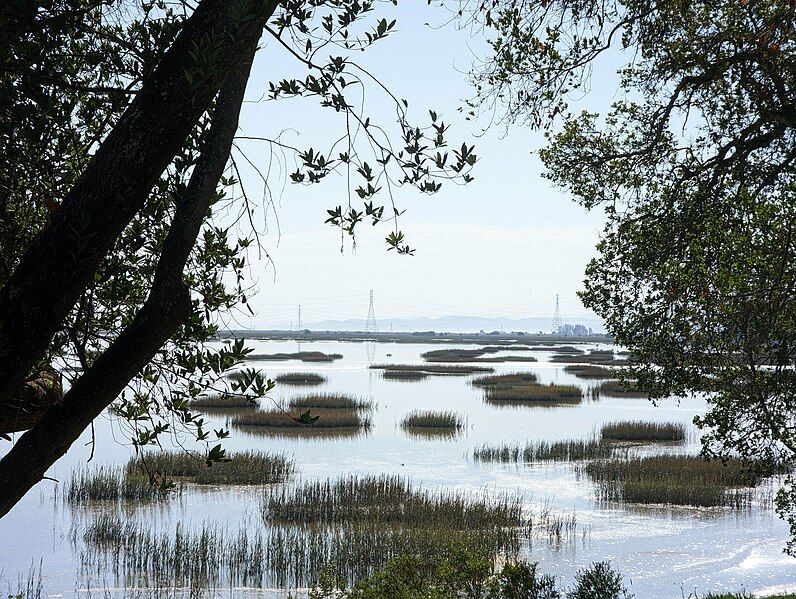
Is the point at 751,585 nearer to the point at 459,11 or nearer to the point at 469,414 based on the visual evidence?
the point at 459,11

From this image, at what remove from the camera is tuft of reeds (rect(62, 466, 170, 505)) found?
25.9m

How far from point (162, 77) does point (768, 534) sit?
2454cm

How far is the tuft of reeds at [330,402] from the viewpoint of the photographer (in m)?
49.6

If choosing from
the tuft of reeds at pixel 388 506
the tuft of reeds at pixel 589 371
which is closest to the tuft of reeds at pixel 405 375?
the tuft of reeds at pixel 589 371

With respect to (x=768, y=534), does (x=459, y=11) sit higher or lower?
higher

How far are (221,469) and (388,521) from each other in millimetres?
9550

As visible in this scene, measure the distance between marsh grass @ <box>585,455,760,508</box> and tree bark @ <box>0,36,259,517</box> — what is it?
2447cm

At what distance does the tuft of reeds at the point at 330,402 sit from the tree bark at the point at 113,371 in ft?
143

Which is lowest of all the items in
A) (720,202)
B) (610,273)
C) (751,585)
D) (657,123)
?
(751,585)

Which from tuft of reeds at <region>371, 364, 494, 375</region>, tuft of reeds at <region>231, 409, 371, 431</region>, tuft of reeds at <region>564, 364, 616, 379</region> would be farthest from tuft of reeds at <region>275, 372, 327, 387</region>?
tuft of reeds at <region>564, 364, 616, 379</region>

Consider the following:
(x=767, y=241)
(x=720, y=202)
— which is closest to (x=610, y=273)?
(x=720, y=202)

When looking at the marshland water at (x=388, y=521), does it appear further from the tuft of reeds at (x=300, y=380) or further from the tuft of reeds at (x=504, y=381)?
the tuft of reeds at (x=504, y=381)

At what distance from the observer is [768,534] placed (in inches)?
951

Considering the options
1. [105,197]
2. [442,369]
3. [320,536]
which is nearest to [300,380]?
[442,369]
